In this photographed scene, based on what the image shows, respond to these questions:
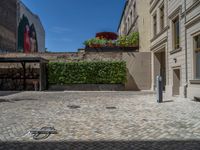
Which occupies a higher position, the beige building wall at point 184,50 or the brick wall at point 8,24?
the brick wall at point 8,24

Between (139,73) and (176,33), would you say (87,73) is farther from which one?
(176,33)

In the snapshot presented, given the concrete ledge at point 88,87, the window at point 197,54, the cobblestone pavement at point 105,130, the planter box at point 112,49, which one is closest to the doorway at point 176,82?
the window at point 197,54

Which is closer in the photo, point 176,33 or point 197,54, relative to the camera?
point 197,54

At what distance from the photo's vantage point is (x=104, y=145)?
5.24 m

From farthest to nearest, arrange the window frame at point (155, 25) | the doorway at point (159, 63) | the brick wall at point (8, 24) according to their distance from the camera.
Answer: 1. the brick wall at point (8, 24)
2. the doorway at point (159, 63)
3. the window frame at point (155, 25)

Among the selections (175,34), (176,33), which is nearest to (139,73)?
(175,34)

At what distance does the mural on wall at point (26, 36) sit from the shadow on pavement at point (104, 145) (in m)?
37.1

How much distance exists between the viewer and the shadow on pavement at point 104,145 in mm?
5043

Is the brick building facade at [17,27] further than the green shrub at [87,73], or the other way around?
the brick building facade at [17,27]

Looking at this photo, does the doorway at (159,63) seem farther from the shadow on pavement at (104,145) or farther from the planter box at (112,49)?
the shadow on pavement at (104,145)

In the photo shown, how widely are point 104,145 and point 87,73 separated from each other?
55.1ft

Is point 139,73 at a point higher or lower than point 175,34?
lower

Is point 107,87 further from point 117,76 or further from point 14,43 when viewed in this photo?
point 14,43

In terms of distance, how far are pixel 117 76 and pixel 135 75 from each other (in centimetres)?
154
